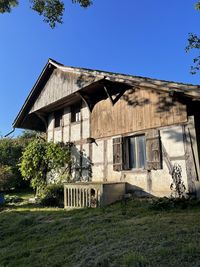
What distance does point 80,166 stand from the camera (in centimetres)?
1164

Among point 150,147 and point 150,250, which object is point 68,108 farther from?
point 150,250

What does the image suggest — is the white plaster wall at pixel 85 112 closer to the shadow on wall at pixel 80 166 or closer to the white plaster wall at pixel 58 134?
the shadow on wall at pixel 80 166

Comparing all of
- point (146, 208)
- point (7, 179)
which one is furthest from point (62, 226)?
point (7, 179)

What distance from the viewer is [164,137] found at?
8.49 meters

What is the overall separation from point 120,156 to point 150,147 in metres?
1.41

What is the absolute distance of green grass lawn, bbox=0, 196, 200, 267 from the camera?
3.42 metres

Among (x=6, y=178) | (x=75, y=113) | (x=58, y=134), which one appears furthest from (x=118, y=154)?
(x=6, y=178)

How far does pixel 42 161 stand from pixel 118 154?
13.8ft

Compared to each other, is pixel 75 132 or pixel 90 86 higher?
pixel 90 86

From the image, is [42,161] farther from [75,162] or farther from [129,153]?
[129,153]

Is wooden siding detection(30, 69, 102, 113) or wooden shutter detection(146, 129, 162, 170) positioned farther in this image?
wooden siding detection(30, 69, 102, 113)

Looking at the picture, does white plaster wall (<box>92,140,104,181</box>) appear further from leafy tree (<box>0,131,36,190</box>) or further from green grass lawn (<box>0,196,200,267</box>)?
leafy tree (<box>0,131,36,190</box>)

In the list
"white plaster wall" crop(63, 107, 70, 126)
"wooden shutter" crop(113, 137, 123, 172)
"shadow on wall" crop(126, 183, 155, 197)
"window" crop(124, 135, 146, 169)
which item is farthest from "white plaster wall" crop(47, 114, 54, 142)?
"shadow on wall" crop(126, 183, 155, 197)

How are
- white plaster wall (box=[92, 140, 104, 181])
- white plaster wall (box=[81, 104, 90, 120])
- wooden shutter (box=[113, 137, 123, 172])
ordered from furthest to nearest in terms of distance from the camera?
white plaster wall (box=[81, 104, 90, 120]) < white plaster wall (box=[92, 140, 104, 181]) < wooden shutter (box=[113, 137, 123, 172])
